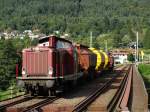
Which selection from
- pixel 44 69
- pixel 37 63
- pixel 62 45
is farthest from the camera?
pixel 62 45

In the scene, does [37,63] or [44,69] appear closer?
[44,69]

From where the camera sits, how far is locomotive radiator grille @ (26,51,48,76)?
22.8 meters

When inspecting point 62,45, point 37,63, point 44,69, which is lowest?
point 44,69

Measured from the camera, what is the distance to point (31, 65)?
23.1m

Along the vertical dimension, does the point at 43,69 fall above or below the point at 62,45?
below

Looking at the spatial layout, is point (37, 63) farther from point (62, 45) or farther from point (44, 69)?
point (62, 45)

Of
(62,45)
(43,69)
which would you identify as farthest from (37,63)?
(62,45)

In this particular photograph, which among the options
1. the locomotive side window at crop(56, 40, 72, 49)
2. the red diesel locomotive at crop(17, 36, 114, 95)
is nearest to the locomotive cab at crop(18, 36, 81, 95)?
the red diesel locomotive at crop(17, 36, 114, 95)

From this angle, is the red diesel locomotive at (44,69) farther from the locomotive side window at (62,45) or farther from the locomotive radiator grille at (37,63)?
the locomotive side window at (62,45)

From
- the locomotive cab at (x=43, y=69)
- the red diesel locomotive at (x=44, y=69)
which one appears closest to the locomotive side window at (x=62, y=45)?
the red diesel locomotive at (x=44, y=69)

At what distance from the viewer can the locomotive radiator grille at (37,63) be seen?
899 inches

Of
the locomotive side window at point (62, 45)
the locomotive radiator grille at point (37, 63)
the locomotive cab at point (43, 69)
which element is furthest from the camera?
the locomotive side window at point (62, 45)

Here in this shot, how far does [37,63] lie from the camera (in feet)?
75.7

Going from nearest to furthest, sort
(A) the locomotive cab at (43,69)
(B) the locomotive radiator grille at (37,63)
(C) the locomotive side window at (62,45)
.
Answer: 1. (A) the locomotive cab at (43,69)
2. (B) the locomotive radiator grille at (37,63)
3. (C) the locomotive side window at (62,45)
